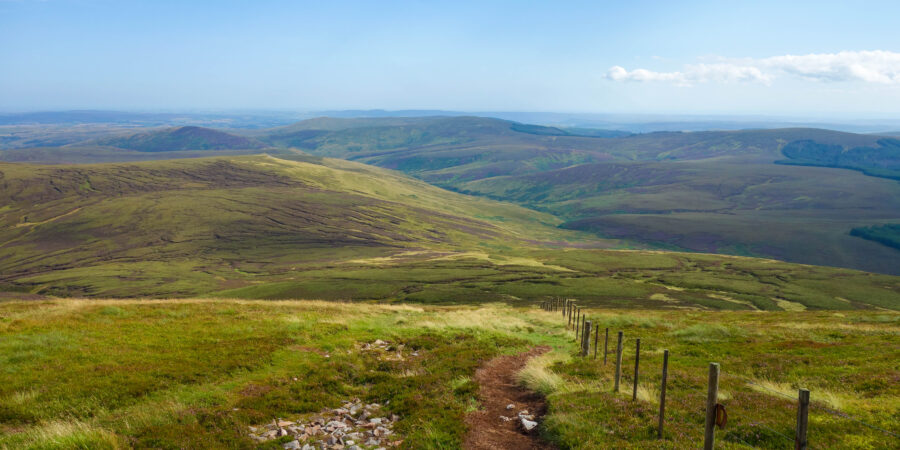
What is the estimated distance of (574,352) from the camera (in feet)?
85.4

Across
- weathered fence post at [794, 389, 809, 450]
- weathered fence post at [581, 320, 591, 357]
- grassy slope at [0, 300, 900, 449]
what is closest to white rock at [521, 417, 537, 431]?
grassy slope at [0, 300, 900, 449]

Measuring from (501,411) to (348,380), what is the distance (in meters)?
6.69

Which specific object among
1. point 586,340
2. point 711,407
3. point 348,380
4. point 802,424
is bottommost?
point 586,340

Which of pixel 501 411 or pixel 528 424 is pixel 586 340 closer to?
pixel 501 411

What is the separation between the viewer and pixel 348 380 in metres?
19.0

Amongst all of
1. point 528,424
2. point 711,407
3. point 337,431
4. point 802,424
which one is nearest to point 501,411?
point 528,424

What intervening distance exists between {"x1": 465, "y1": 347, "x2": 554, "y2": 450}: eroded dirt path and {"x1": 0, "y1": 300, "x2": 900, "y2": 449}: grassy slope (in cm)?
55

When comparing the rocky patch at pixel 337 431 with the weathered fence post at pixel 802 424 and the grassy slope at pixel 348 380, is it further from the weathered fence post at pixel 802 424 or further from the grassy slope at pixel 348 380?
the weathered fence post at pixel 802 424

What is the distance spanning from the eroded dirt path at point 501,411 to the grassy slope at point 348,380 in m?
0.55

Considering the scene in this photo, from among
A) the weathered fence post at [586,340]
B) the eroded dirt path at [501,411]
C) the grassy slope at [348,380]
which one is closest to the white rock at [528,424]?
the eroded dirt path at [501,411]

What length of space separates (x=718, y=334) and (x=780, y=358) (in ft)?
28.4

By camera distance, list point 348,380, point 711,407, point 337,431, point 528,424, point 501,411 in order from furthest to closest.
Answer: point 348,380 → point 501,411 → point 528,424 → point 337,431 → point 711,407

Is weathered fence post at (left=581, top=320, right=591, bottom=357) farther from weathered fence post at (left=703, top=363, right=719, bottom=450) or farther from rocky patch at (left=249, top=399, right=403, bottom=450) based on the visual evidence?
weathered fence post at (left=703, top=363, right=719, bottom=450)

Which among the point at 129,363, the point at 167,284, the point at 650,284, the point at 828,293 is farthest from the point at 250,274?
the point at 828,293
